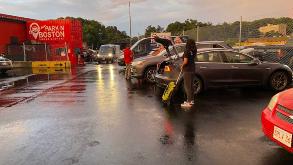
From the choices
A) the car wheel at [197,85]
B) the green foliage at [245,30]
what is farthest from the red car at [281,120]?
the green foliage at [245,30]

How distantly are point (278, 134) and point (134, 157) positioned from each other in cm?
201

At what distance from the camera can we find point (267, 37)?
60.0 ft

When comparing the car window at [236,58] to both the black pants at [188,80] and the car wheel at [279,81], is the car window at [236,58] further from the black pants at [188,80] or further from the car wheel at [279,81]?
the black pants at [188,80]

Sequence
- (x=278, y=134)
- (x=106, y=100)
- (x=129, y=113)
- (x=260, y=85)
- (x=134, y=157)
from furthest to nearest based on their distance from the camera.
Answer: (x=260, y=85)
(x=106, y=100)
(x=129, y=113)
(x=134, y=157)
(x=278, y=134)

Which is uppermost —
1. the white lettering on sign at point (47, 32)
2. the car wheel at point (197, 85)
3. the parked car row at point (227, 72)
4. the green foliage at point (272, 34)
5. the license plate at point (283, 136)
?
the white lettering on sign at point (47, 32)

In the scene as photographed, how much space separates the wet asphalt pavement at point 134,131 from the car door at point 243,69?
1.33ft

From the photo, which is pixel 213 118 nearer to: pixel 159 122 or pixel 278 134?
pixel 159 122

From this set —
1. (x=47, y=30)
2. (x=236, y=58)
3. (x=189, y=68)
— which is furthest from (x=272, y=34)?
(x=47, y=30)

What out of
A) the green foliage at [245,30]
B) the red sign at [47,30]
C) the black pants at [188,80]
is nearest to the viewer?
the black pants at [188,80]

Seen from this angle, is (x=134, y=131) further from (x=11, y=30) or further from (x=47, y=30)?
(x=11, y=30)

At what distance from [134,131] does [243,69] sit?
5.76 meters

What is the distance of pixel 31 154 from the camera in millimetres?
5848

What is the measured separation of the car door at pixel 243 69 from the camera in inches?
464

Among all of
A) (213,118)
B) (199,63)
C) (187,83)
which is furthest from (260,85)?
(213,118)
